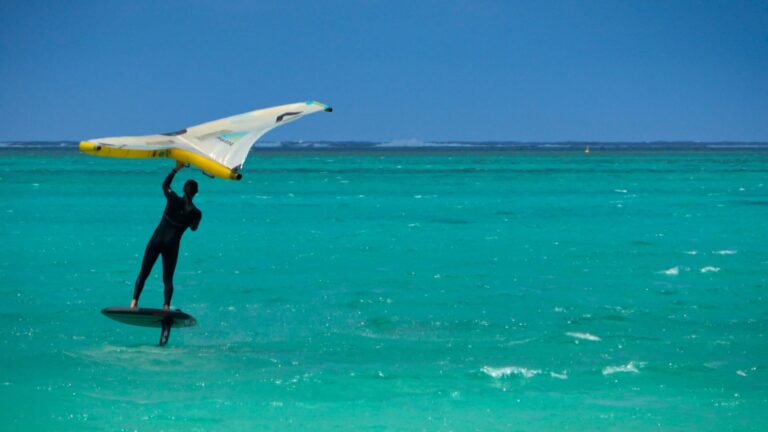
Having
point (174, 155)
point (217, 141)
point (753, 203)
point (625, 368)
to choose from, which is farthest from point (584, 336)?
point (753, 203)

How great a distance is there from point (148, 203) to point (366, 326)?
102ft

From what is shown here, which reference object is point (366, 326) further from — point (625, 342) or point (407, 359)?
point (625, 342)

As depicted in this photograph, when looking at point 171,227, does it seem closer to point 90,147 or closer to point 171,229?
point 171,229

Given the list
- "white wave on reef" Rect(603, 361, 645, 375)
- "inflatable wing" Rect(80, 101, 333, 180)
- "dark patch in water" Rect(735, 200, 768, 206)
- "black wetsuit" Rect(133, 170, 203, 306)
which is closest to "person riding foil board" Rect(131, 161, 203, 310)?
"black wetsuit" Rect(133, 170, 203, 306)

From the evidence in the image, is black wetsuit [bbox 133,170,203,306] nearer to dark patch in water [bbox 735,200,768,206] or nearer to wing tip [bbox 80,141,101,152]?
wing tip [bbox 80,141,101,152]

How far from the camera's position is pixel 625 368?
13.6 metres


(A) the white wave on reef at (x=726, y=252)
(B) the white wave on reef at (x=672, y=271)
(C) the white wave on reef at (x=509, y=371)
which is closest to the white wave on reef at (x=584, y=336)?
(C) the white wave on reef at (x=509, y=371)

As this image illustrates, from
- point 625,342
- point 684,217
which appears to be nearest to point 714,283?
point 625,342

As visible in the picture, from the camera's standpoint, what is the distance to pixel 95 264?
922 inches

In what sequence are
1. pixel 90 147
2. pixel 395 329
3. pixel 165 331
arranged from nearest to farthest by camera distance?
pixel 90 147 < pixel 165 331 < pixel 395 329

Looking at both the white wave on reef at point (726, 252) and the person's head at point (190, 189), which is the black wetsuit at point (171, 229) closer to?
the person's head at point (190, 189)

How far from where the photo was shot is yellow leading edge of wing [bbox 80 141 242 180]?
10649 mm

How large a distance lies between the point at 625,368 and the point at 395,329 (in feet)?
12.1

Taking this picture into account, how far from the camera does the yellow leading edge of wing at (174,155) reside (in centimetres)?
1065
